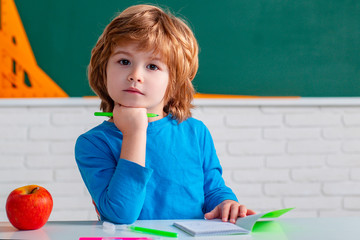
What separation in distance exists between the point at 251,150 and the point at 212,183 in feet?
3.59

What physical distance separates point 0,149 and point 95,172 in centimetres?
135

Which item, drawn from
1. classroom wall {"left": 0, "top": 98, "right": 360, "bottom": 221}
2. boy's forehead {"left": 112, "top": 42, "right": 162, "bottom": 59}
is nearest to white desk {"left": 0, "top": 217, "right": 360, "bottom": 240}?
boy's forehead {"left": 112, "top": 42, "right": 162, "bottom": 59}

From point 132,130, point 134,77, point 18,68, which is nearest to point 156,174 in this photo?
point 132,130

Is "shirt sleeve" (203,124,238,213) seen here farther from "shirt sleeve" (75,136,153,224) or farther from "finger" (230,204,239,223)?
"shirt sleeve" (75,136,153,224)

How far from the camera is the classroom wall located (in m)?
2.25

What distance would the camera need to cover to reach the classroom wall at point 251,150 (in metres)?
2.25

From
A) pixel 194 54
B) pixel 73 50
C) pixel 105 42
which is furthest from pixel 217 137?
pixel 105 42

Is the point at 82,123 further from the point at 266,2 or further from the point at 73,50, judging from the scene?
the point at 266,2

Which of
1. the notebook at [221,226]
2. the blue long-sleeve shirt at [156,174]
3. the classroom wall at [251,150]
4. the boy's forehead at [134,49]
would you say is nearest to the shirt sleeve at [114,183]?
the blue long-sleeve shirt at [156,174]

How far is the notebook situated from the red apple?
10.5 inches

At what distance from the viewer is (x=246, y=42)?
2.30 metres

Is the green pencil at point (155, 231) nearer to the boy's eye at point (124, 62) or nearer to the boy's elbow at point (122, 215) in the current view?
the boy's elbow at point (122, 215)

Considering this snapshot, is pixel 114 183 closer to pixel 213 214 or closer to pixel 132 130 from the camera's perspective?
pixel 132 130

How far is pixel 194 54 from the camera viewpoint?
135cm
